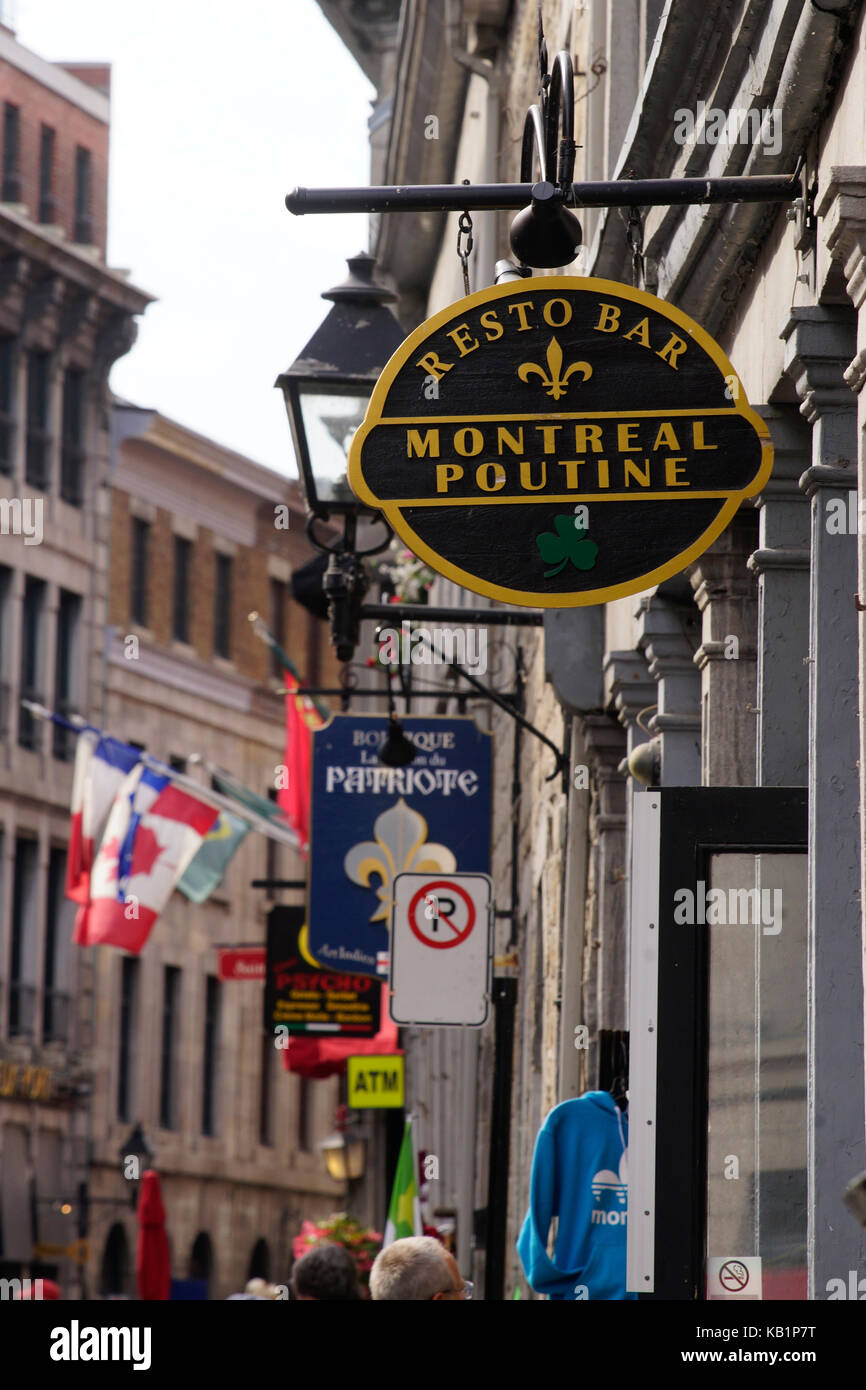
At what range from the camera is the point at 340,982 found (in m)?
19.0

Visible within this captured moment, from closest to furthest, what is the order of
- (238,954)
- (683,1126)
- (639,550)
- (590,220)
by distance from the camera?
(639,550) → (683,1126) → (590,220) → (238,954)

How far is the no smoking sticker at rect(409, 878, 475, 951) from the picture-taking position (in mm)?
10195

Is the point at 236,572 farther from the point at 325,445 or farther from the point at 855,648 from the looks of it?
the point at 855,648

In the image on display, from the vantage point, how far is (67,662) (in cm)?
4091

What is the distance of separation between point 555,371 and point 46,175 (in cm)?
3837

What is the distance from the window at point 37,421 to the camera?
40.4 metres

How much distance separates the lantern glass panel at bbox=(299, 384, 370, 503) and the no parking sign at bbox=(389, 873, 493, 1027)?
1.64m

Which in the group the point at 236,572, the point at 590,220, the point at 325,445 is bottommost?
the point at 325,445

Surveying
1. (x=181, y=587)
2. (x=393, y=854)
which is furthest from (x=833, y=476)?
(x=181, y=587)

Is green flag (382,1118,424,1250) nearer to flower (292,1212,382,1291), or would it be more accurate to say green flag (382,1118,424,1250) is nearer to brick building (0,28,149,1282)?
flower (292,1212,382,1291)

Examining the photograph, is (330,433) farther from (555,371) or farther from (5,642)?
(5,642)

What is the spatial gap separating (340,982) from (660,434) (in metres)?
13.8

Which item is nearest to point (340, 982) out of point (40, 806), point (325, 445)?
point (325, 445)
